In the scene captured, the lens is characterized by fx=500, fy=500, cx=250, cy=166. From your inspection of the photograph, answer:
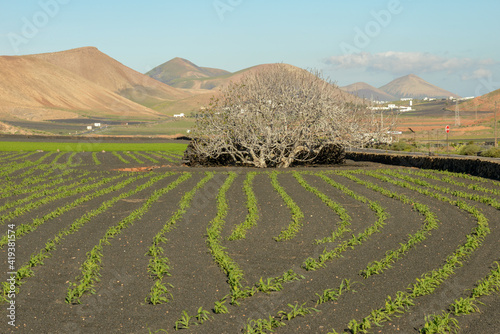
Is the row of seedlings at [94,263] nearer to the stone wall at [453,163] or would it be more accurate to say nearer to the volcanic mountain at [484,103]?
the stone wall at [453,163]

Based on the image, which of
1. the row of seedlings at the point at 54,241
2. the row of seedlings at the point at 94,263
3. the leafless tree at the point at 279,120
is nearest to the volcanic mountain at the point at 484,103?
the leafless tree at the point at 279,120

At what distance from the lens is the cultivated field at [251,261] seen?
26.4 ft

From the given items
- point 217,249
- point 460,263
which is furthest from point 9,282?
point 460,263

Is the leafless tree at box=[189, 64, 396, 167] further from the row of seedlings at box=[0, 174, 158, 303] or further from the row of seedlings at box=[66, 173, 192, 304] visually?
the row of seedlings at box=[66, 173, 192, 304]

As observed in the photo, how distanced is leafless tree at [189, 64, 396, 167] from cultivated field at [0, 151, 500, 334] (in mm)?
10160

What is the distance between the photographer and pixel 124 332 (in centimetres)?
765

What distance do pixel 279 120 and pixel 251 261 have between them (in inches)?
783

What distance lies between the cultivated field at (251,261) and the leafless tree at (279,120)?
10.2 metres

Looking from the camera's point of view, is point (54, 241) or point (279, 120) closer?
point (54, 241)

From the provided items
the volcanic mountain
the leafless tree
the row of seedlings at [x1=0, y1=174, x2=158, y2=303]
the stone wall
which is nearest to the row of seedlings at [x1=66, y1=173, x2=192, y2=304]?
the row of seedlings at [x1=0, y1=174, x2=158, y2=303]

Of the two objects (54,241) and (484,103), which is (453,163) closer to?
(54,241)

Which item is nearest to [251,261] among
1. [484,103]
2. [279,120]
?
[279,120]

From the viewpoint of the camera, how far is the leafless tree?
1190 inches

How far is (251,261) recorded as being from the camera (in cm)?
1112
